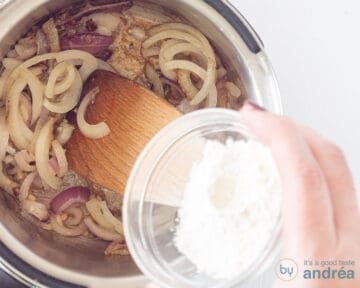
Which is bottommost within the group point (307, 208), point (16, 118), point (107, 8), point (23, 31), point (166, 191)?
point (307, 208)

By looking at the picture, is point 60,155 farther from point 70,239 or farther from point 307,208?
point 307,208

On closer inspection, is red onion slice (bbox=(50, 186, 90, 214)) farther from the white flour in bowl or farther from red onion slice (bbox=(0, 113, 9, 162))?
the white flour in bowl

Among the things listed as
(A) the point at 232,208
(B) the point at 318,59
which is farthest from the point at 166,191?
(B) the point at 318,59

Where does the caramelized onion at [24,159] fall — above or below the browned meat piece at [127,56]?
below

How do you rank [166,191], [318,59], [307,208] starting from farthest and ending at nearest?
[318,59] < [166,191] < [307,208]

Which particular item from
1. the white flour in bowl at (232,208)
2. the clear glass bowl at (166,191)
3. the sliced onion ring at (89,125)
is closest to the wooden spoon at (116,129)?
the sliced onion ring at (89,125)

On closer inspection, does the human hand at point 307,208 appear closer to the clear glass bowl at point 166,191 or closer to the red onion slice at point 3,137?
the clear glass bowl at point 166,191
